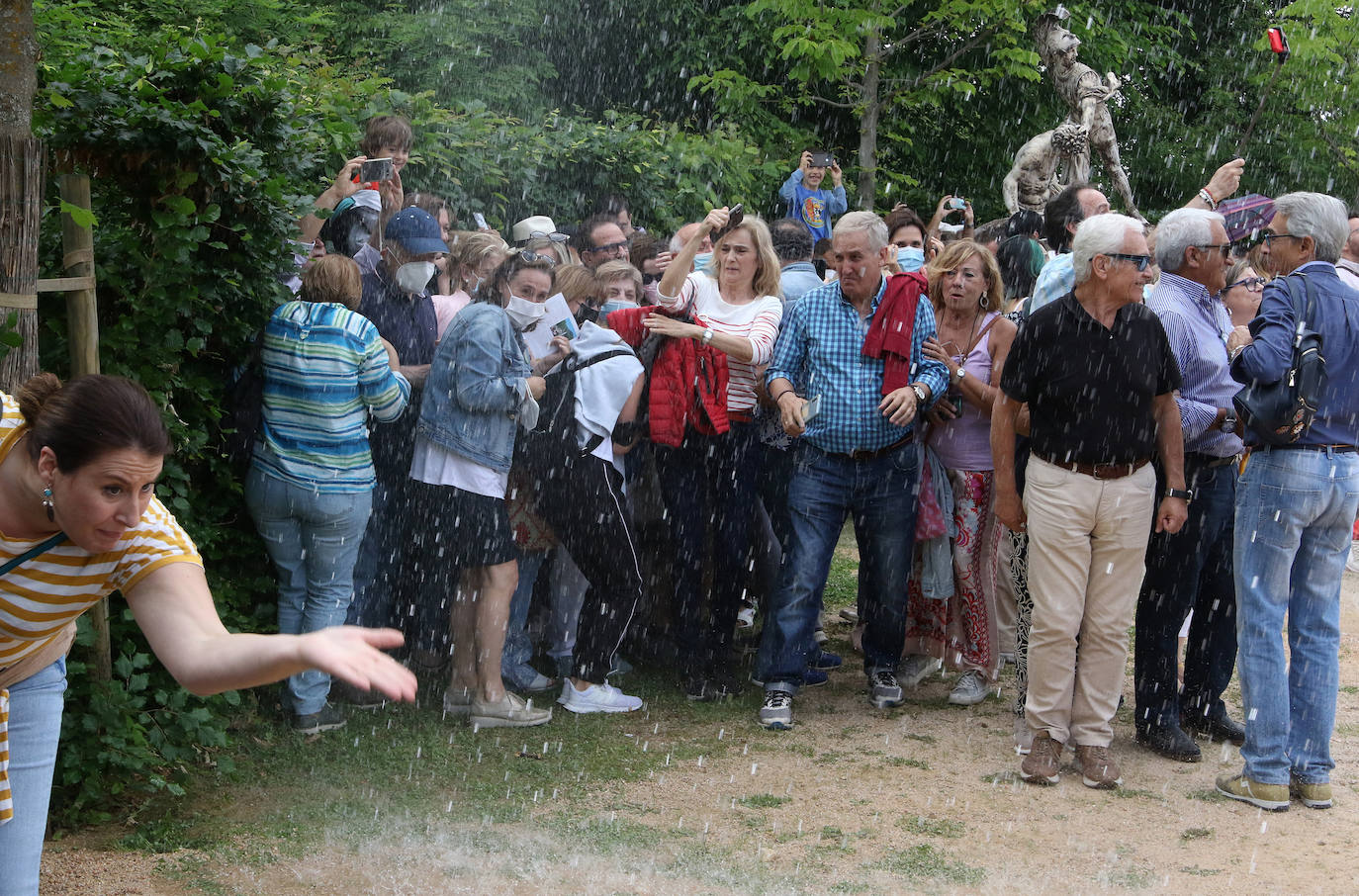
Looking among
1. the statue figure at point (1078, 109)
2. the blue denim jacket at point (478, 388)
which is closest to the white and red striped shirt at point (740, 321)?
the blue denim jacket at point (478, 388)

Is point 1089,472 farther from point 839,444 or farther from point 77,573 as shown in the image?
point 77,573

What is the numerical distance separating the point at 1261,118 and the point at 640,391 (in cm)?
1796

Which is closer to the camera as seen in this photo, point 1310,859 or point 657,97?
point 1310,859

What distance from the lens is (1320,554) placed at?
5.22 m

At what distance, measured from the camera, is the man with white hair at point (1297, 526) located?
5117 millimetres

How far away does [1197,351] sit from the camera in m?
5.52

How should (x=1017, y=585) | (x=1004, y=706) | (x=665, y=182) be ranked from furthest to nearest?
(x=665, y=182) < (x=1004, y=706) < (x=1017, y=585)

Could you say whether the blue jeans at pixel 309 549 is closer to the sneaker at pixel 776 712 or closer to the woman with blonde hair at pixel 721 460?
the woman with blonde hair at pixel 721 460

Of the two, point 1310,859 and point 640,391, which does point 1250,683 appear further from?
point 640,391

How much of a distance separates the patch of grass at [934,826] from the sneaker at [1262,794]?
1.21m

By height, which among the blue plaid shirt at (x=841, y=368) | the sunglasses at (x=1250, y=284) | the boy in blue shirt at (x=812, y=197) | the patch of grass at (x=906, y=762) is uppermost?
the boy in blue shirt at (x=812, y=197)

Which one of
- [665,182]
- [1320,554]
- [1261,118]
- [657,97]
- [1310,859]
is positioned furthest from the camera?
[1261,118]

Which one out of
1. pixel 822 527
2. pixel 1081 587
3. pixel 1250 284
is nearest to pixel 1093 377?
pixel 1081 587

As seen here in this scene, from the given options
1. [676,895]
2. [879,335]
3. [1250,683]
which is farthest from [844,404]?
[676,895]
